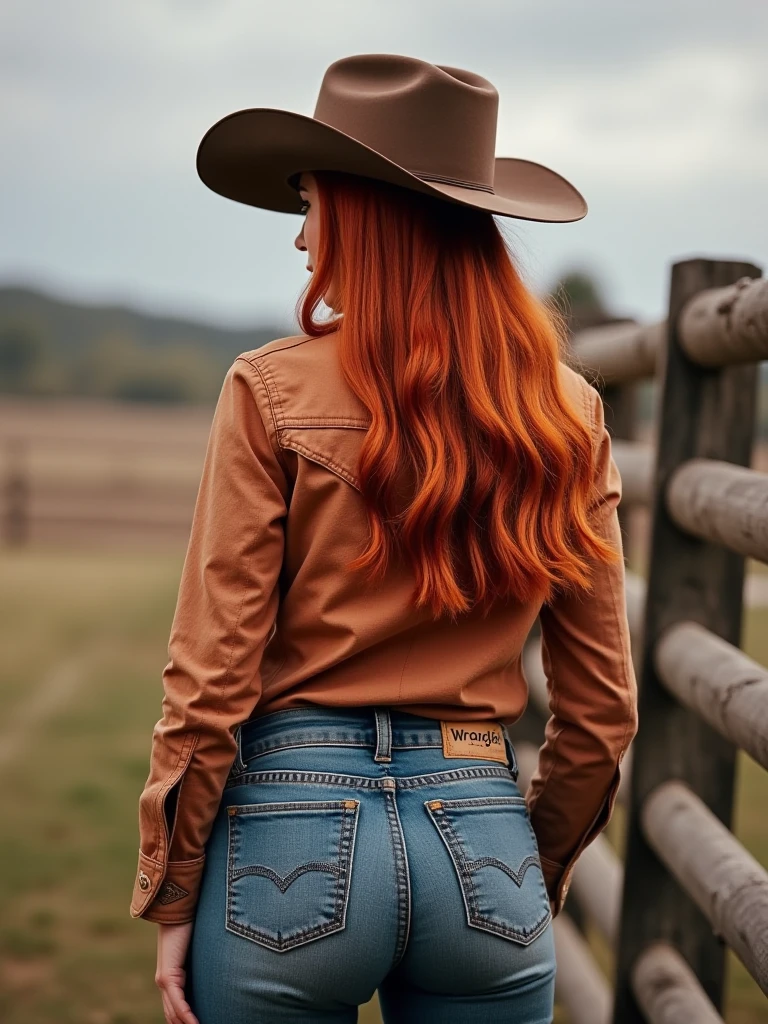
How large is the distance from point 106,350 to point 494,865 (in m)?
75.0

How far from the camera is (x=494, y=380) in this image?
1.55 metres

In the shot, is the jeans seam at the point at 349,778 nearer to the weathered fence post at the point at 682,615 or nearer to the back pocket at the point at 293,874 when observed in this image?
the back pocket at the point at 293,874

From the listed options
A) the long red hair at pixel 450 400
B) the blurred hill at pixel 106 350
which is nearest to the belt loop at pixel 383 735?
the long red hair at pixel 450 400

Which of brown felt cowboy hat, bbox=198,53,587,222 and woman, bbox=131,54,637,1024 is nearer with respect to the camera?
woman, bbox=131,54,637,1024

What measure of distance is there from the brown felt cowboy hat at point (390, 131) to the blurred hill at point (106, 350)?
51836mm

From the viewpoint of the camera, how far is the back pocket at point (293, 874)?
56.1 inches

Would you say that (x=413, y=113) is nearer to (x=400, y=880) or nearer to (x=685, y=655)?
(x=400, y=880)

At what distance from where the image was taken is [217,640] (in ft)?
4.94

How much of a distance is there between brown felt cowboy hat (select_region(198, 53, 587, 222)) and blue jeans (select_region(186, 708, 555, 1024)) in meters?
0.73

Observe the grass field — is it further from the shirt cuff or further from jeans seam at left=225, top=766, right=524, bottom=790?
jeans seam at left=225, top=766, right=524, bottom=790

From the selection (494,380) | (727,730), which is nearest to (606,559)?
(494,380)

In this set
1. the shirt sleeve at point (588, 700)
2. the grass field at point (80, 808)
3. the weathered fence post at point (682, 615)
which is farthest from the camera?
the grass field at point (80, 808)

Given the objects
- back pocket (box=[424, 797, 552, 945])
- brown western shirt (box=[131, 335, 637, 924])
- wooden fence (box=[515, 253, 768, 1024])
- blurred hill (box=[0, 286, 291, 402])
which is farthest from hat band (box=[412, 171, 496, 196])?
blurred hill (box=[0, 286, 291, 402])

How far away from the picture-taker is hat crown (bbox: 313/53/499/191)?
162cm
